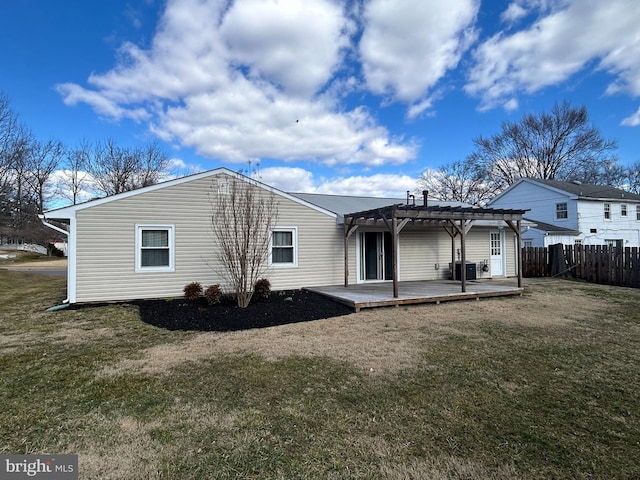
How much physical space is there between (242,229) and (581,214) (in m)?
22.3

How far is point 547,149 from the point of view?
110 feet

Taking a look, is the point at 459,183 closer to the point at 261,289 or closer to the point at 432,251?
the point at 432,251

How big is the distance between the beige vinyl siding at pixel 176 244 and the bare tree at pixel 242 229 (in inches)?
11.2

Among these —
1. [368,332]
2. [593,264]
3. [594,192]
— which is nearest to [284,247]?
[368,332]

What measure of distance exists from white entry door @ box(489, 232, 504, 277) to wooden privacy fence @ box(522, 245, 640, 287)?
5.37ft

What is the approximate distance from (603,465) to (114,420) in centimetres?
387

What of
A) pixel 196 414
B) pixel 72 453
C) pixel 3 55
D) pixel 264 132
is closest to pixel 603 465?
pixel 196 414

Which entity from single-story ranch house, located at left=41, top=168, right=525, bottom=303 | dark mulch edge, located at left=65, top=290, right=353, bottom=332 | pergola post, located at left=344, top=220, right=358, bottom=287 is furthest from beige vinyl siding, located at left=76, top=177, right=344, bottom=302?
pergola post, located at left=344, top=220, right=358, bottom=287

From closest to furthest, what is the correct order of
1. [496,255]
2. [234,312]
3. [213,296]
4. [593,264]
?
1. [234,312]
2. [213,296]
3. [593,264]
4. [496,255]

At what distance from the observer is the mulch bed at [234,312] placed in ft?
22.1

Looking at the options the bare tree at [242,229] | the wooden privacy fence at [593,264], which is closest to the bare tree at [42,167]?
the bare tree at [242,229]

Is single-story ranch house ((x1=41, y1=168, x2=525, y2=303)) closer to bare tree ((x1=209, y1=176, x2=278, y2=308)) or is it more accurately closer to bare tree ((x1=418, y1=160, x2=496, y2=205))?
bare tree ((x1=209, y1=176, x2=278, y2=308))

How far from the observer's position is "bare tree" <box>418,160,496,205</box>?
114ft

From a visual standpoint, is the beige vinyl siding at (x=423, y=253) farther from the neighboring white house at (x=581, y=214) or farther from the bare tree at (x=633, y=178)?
the bare tree at (x=633, y=178)
